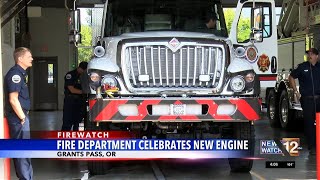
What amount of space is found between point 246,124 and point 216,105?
0.95 meters

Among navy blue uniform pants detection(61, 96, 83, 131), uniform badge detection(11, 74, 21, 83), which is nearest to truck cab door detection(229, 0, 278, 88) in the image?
uniform badge detection(11, 74, 21, 83)

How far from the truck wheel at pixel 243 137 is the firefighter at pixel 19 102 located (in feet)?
9.24

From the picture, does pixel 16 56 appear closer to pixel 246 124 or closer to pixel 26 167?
pixel 26 167

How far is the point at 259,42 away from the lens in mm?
8445

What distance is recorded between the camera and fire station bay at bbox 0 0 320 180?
621 centimetres

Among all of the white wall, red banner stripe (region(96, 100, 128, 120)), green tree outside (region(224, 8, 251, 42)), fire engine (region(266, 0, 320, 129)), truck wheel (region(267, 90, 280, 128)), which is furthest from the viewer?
the white wall

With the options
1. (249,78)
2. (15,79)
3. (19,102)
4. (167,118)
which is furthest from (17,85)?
(249,78)

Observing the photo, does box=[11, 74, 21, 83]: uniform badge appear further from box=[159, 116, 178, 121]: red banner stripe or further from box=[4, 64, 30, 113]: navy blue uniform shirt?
box=[159, 116, 178, 121]: red banner stripe

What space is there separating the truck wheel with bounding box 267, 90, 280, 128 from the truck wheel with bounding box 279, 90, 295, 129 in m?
0.23

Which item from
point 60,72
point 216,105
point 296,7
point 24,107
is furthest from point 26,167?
point 60,72

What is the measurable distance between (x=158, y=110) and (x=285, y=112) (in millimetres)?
7820

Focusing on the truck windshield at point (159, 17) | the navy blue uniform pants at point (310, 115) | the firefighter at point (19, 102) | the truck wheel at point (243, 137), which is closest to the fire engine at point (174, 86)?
the truck wheel at point (243, 137)

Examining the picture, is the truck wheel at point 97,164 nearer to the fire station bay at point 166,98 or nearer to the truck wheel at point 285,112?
the fire station bay at point 166,98

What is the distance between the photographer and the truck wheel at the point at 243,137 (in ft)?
24.2
